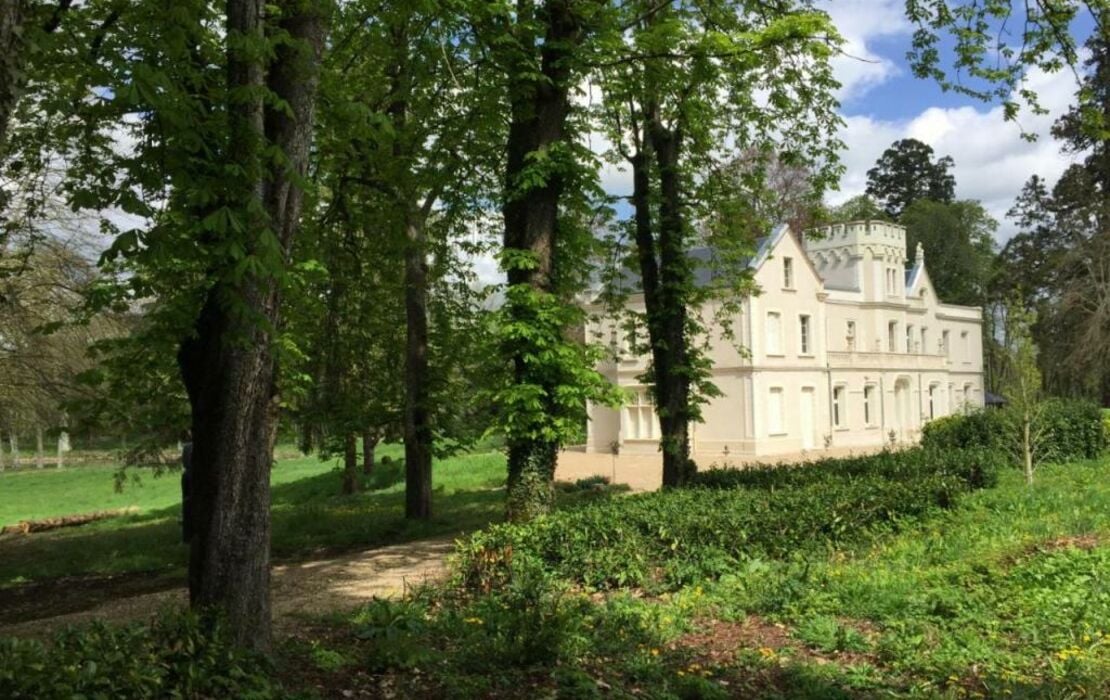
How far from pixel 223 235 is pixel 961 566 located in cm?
718

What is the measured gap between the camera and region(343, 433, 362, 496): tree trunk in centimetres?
1747

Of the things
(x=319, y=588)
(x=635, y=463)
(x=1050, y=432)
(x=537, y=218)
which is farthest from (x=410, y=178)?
(x=635, y=463)

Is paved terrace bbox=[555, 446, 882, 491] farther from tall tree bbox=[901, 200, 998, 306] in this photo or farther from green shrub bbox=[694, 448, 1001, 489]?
tall tree bbox=[901, 200, 998, 306]

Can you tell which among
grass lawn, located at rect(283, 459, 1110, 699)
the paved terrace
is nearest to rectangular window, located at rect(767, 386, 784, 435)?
the paved terrace

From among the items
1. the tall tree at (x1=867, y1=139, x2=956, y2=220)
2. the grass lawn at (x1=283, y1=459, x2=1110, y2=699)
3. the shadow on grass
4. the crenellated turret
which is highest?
the tall tree at (x1=867, y1=139, x2=956, y2=220)

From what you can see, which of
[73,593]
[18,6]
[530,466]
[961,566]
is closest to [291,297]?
[530,466]

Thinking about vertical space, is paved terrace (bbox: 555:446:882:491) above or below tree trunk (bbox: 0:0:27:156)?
below

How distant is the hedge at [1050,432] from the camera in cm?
1981

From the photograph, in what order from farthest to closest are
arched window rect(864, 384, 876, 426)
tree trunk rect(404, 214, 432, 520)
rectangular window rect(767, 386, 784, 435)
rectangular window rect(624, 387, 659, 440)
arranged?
1. arched window rect(864, 384, 876, 426)
2. rectangular window rect(624, 387, 659, 440)
3. rectangular window rect(767, 386, 784, 435)
4. tree trunk rect(404, 214, 432, 520)

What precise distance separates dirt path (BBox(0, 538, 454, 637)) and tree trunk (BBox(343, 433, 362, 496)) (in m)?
4.85

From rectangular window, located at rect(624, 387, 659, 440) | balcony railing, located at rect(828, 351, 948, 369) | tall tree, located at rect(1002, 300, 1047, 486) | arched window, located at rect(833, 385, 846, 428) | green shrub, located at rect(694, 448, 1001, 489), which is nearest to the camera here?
green shrub, located at rect(694, 448, 1001, 489)

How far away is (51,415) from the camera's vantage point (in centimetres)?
1458

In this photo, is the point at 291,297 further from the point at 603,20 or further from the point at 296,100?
the point at 603,20

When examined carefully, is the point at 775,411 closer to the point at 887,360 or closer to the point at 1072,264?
the point at 887,360
